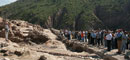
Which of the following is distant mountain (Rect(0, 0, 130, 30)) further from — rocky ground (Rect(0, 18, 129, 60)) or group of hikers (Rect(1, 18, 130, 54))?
rocky ground (Rect(0, 18, 129, 60))

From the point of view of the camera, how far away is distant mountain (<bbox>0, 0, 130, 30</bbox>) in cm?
5856

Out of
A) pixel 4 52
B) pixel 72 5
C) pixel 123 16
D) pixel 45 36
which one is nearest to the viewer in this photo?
pixel 4 52

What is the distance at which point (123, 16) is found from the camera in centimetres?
5916

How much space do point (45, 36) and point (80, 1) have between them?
176 ft

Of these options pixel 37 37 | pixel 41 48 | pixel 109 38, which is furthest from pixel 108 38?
pixel 37 37

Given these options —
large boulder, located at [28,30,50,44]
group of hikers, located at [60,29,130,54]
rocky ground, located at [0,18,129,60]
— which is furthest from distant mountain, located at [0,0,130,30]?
rocky ground, located at [0,18,129,60]

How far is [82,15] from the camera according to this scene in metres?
61.8

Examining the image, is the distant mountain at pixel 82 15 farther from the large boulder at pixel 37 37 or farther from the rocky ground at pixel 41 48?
the rocky ground at pixel 41 48

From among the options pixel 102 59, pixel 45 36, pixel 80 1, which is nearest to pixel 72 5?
pixel 80 1

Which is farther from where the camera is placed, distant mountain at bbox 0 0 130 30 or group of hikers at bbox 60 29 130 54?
distant mountain at bbox 0 0 130 30

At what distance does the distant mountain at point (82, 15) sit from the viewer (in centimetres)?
5856

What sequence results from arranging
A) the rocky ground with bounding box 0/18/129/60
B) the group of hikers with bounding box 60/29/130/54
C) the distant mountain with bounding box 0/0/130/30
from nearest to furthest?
the rocky ground with bounding box 0/18/129/60
the group of hikers with bounding box 60/29/130/54
the distant mountain with bounding box 0/0/130/30

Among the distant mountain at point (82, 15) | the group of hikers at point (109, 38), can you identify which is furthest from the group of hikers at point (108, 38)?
→ the distant mountain at point (82, 15)

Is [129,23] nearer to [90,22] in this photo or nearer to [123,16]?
[123,16]
